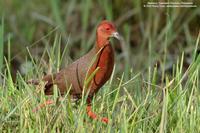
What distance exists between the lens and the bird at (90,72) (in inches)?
202

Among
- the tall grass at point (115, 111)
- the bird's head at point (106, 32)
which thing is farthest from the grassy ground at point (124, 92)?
the bird's head at point (106, 32)

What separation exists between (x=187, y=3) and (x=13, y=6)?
2.52 m

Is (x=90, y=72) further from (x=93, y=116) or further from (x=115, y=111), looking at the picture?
(x=93, y=116)

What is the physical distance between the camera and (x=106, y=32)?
5246 mm

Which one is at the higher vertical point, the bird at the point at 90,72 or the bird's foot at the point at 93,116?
the bird at the point at 90,72

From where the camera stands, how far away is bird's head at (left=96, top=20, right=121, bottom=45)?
5.23 meters

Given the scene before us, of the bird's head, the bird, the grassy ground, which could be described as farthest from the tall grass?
the bird's head

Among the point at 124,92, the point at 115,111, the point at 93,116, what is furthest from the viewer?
the point at 124,92

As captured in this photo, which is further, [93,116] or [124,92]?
[124,92]

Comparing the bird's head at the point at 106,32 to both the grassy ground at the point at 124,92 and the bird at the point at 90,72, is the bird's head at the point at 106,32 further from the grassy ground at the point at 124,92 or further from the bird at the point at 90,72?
the grassy ground at the point at 124,92

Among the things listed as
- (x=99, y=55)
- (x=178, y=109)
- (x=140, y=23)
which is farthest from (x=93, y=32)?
(x=178, y=109)

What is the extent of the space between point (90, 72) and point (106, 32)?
0.92ft

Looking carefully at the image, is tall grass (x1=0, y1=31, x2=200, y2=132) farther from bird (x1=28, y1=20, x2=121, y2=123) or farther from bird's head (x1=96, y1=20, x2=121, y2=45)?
bird's head (x1=96, y1=20, x2=121, y2=45)

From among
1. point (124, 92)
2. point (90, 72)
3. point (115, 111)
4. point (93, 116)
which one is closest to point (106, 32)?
point (90, 72)
